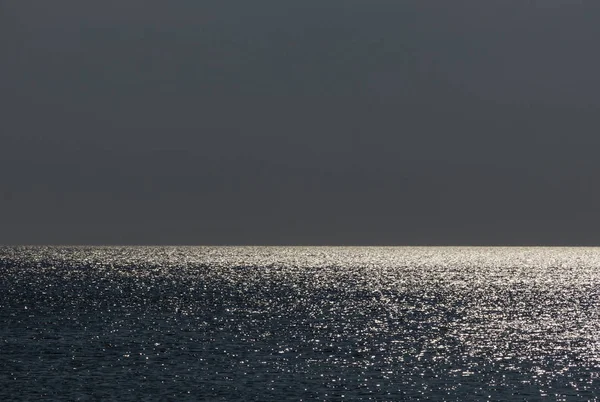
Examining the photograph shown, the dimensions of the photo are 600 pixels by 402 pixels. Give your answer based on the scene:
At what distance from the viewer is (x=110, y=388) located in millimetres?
68812

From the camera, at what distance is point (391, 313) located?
137375mm

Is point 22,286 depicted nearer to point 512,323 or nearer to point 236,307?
point 236,307

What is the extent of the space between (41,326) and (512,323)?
6730 centimetres

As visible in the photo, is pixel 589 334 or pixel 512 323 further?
pixel 512 323

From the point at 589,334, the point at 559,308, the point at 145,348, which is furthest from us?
the point at 559,308

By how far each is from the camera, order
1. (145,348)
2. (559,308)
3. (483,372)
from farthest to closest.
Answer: (559,308)
(145,348)
(483,372)

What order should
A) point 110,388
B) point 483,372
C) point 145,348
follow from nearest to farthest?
point 110,388 < point 483,372 < point 145,348

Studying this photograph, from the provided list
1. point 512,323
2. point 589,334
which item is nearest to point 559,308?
point 512,323

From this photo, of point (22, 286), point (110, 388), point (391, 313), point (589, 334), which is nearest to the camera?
point (110, 388)

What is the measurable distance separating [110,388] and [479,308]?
308 feet

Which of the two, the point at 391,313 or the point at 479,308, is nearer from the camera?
the point at 391,313

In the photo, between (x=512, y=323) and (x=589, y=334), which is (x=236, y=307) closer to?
(x=512, y=323)

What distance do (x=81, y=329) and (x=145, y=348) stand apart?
20.7 meters

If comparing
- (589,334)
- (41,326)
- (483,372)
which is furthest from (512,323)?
(41,326)
